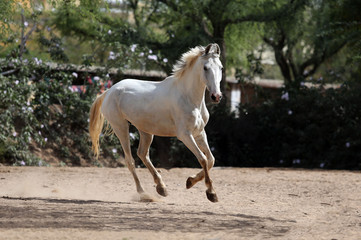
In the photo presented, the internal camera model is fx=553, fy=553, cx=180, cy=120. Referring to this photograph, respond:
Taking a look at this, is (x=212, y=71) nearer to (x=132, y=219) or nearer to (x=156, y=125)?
(x=156, y=125)

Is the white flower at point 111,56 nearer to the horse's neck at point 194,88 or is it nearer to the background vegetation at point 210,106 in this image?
the background vegetation at point 210,106

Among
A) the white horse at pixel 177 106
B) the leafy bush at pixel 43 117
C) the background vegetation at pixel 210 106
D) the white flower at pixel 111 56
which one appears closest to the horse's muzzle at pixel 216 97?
the white horse at pixel 177 106

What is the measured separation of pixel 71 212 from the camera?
6.13 meters

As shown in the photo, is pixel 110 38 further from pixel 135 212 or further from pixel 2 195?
pixel 135 212

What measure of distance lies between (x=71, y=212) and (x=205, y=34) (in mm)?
10331

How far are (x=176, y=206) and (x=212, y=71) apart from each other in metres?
1.73

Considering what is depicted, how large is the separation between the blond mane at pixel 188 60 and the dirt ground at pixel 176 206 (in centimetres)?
174

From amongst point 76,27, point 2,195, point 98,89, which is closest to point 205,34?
point 98,89

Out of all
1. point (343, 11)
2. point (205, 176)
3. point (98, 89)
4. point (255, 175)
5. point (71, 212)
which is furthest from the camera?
point (343, 11)

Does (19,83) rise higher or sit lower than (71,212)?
higher

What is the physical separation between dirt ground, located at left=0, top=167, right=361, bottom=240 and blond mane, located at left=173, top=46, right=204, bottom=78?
174 centimetres

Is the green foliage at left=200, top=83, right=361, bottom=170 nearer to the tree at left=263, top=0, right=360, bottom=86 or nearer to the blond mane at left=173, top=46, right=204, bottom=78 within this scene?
the tree at left=263, top=0, right=360, bottom=86

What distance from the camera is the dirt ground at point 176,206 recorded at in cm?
526

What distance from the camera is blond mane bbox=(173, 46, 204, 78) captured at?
7.19m
